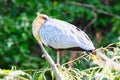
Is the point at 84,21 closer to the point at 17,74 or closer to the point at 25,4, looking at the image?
the point at 25,4

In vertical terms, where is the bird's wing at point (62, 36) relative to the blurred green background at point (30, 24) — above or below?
below

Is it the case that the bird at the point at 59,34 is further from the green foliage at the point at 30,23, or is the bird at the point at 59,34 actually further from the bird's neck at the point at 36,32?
the green foliage at the point at 30,23

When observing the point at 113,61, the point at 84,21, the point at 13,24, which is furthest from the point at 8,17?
the point at 113,61

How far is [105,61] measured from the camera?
204 centimetres

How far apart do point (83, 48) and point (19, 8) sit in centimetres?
342

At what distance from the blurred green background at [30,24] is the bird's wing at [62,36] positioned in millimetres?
2350

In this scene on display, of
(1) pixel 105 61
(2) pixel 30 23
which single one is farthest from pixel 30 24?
(1) pixel 105 61

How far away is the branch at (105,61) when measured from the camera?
6.37 feet

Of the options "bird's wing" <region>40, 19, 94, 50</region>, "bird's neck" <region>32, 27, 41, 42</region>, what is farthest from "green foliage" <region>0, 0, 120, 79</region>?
"bird's neck" <region>32, 27, 41, 42</region>

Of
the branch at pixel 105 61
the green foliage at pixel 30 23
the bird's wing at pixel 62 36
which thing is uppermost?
the green foliage at pixel 30 23

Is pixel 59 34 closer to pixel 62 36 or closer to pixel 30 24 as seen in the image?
pixel 62 36

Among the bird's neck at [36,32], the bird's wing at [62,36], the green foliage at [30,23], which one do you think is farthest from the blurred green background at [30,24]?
the bird's neck at [36,32]

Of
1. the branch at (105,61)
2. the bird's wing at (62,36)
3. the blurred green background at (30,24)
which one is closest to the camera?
the branch at (105,61)

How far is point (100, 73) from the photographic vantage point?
1931mm
